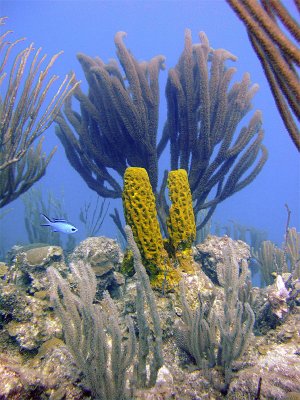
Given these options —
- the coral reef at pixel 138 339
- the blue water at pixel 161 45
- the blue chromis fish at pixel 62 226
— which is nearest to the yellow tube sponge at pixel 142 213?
the coral reef at pixel 138 339

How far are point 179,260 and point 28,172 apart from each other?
331cm

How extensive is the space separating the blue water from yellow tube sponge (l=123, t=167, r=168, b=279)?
68063 millimetres

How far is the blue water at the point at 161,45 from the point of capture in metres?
76.1

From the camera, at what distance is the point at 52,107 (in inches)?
184

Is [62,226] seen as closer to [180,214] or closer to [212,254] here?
[180,214]

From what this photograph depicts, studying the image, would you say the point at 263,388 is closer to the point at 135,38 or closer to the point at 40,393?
the point at 40,393

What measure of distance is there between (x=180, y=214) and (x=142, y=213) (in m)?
0.49

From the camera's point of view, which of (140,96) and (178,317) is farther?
(140,96)

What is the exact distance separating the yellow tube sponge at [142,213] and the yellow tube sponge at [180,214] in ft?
0.86

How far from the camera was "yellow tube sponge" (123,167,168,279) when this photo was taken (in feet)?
10.7

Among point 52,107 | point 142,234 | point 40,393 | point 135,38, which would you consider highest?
point 135,38

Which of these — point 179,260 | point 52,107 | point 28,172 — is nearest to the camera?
point 179,260

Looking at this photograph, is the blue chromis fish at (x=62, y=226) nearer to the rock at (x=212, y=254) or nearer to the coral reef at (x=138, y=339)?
the coral reef at (x=138, y=339)

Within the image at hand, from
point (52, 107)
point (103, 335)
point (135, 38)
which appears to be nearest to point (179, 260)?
point (103, 335)
